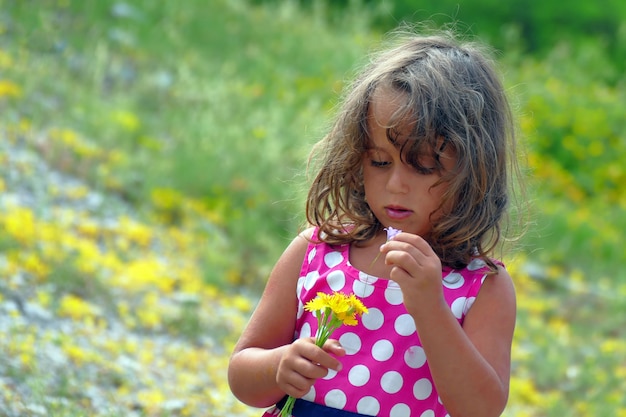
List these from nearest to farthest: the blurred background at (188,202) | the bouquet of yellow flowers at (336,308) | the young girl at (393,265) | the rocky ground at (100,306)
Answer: the bouquet of yellow flowers at (336,308) < the young girl at (393,265) < the rocky ground at (100,306) < the blurred background at (188,202)

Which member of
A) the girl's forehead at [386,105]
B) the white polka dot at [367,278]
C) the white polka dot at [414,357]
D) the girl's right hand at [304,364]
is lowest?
the girl's right hand at [304,364]

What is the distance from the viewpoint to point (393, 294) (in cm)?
182

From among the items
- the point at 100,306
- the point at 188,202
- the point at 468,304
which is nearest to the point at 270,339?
the point at 468,304

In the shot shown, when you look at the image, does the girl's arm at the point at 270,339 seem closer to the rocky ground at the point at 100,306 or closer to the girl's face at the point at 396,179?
the girl's face at the point at 396,179

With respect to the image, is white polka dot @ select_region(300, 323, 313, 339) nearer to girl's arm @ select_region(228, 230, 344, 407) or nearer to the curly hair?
girl's arm @ select_region(228, 230, 344, 407)

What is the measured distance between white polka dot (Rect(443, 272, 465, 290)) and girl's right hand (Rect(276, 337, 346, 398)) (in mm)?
284

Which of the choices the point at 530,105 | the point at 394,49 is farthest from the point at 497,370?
the point at 530,105

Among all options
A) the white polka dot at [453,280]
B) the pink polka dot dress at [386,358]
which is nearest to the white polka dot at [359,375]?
the pink polka dot dress at [386,358]

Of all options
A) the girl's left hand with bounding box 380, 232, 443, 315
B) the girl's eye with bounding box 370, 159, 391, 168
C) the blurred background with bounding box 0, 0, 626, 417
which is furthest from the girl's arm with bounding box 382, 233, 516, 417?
the blurred background with bounding box 0, 0, 626, 417

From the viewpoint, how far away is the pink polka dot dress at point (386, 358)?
1799 mm

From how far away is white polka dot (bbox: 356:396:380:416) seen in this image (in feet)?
5.90

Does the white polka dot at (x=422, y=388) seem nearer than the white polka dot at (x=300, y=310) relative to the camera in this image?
Yes

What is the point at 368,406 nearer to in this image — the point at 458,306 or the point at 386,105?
the point at 458,306

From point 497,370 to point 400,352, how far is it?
18 centimetres
